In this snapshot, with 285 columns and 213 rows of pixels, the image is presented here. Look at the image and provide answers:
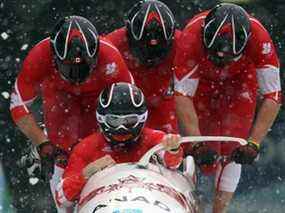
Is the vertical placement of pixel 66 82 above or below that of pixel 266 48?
below

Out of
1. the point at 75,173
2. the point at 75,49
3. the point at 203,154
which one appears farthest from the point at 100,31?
the point at 75,173

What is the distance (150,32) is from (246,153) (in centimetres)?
116

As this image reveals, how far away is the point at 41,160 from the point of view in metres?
7.06

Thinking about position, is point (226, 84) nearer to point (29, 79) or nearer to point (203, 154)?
point (203, 154)

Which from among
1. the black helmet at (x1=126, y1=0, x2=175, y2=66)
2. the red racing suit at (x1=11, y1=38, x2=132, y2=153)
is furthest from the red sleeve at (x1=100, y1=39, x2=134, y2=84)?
the black helmet at (x1=126, y1=0, x2=175, y2=66)

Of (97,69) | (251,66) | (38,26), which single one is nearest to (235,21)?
(251,66)

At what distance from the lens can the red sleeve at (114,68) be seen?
7.27 m

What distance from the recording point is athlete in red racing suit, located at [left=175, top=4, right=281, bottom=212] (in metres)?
7.07

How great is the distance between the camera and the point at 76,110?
299 inches

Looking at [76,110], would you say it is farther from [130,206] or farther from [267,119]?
[130,206]

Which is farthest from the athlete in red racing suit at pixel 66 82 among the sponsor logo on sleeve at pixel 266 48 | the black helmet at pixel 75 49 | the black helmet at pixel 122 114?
the sponsor logo on sleeve at pixel 266 48

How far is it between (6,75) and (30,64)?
3229mm

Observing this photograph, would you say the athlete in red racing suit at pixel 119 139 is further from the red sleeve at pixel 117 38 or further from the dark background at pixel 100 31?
the dark background at pixel 100 31

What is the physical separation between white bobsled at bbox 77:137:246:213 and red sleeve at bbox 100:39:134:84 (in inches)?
40.4
